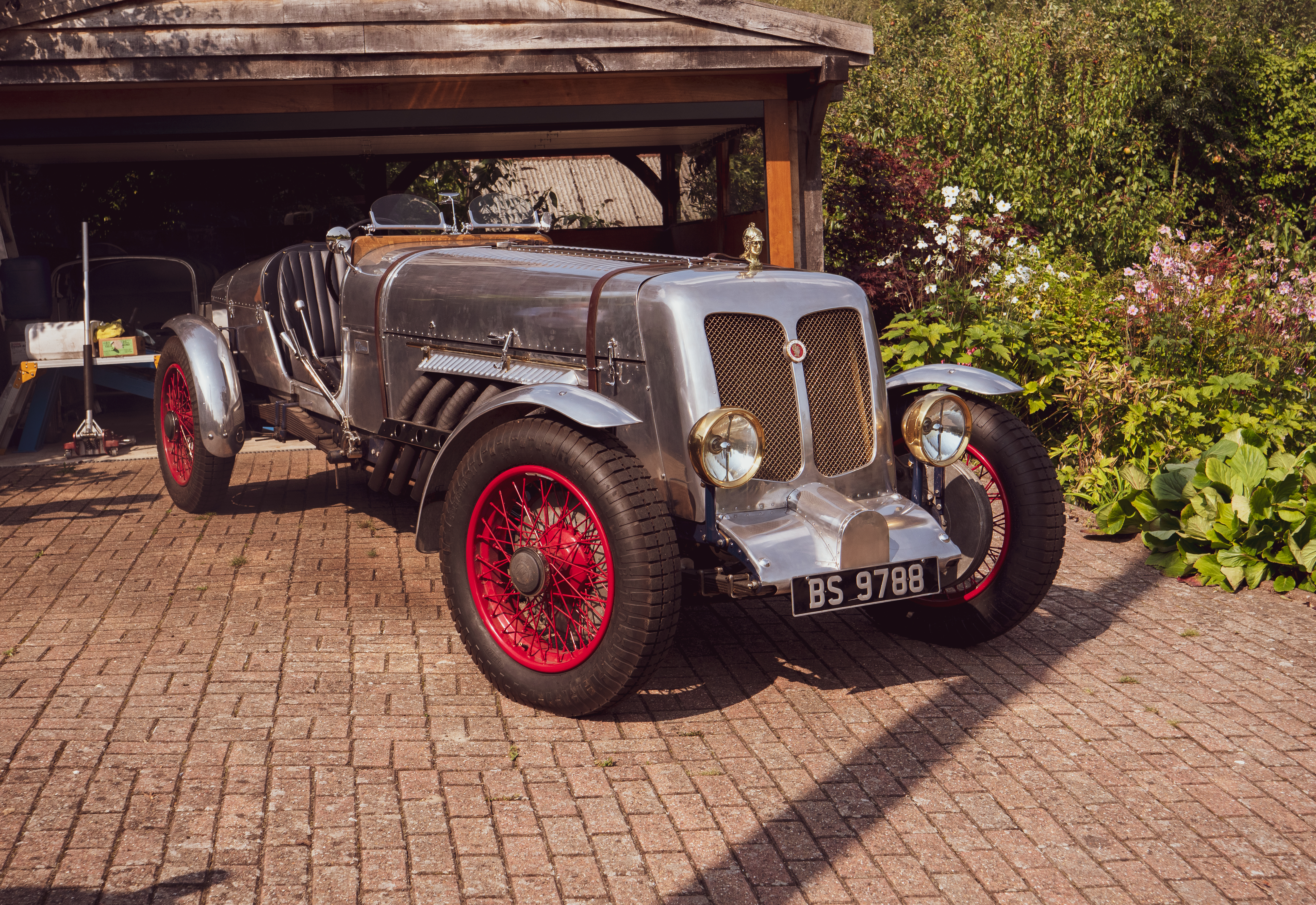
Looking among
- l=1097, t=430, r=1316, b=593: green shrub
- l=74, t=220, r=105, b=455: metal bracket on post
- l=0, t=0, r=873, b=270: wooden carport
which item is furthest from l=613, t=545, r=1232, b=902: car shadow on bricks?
l=74, t=220, r=105, b=455: metal bracket on post

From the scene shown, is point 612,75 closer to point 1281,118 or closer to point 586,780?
point 586,780

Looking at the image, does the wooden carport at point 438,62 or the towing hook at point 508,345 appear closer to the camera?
the towing hook at point 508,345

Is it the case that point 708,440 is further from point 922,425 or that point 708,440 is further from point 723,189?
point 723,189

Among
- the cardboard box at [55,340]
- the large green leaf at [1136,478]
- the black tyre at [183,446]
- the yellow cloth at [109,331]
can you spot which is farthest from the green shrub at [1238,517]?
the cardboard box at [55,340]

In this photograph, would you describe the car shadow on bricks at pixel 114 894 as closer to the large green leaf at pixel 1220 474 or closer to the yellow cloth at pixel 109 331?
the large green leaf at pixel 1220 474

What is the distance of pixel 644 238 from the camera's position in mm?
12180

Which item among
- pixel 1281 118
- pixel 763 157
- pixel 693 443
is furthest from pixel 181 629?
pixel 1281 118

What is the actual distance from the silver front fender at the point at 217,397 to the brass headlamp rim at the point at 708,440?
3132 millimetres

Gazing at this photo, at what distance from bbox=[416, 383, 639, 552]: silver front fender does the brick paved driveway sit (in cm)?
54

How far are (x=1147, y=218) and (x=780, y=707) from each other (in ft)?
38.0

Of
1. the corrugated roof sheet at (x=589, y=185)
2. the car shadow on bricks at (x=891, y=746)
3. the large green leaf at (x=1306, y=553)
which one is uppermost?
the corrugated roof sheet at (x=589, y=185)

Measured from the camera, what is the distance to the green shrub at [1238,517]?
5.01 meters

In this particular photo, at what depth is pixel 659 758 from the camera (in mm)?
3328

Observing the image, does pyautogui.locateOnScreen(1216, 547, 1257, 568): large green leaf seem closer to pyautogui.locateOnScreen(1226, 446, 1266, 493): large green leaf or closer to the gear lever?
pyautogui.locateOnScreen(1226, 446, 1266, 493): large green leaf
